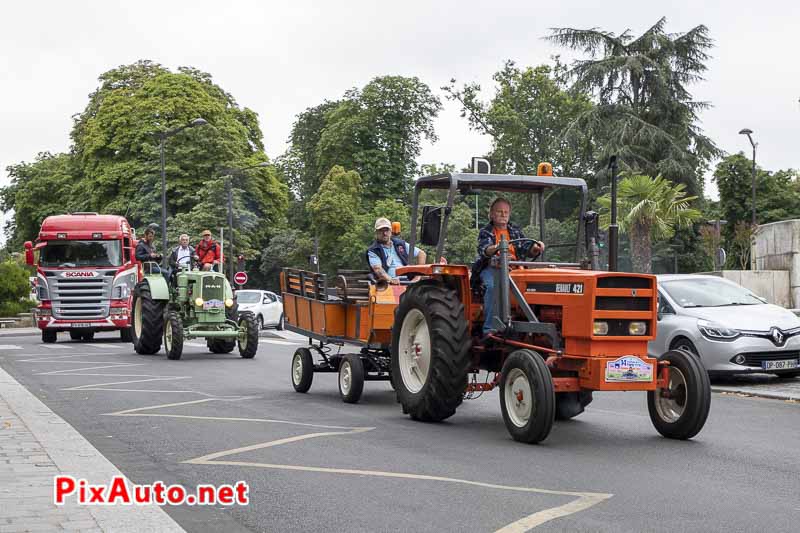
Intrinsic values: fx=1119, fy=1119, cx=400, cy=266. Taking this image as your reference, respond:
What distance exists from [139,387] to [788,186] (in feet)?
196

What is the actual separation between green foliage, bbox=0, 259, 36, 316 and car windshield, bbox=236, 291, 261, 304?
1360cm

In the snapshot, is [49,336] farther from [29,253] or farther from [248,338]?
[248,338]

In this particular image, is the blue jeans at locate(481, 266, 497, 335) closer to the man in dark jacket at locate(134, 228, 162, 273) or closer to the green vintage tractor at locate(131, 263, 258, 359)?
the green vintage tractor at locate(131, 263, 258, 359)

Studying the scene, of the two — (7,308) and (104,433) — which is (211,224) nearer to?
(7,308)

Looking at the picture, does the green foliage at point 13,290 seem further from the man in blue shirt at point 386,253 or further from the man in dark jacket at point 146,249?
the man in blue shirt at point 386,253

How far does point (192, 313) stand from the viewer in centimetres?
2334

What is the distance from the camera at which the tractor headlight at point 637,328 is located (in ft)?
32.9

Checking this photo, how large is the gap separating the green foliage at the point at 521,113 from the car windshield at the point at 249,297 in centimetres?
2710

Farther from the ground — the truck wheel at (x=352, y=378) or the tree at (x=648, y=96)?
the tree at (x=648, y=96)

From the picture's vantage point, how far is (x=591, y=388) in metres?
9.85

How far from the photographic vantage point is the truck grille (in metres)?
29.0

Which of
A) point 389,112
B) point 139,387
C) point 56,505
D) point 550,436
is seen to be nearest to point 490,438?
point 550,436

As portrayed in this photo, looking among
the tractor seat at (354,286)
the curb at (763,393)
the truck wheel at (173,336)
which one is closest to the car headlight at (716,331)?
the curb at (763,393)

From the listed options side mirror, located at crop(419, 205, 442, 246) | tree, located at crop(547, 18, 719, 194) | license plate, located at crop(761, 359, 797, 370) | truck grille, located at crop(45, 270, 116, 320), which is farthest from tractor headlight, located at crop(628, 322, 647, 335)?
tree, located at crop(547, 18, 719, 194)
